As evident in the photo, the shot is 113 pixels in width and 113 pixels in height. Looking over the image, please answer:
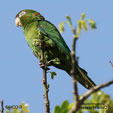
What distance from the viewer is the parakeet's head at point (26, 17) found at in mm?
6216

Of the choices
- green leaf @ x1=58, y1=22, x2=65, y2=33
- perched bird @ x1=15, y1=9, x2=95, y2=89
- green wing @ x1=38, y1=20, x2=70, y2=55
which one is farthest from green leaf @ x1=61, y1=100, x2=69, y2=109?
green wing @ x1=38, y1=20, x2=70, y2=55

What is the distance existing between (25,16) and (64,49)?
140 cm

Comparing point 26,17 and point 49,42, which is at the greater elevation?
point 26,17

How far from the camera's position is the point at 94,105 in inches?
91.4

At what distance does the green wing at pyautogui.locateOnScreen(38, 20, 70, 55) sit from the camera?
5.50 metres

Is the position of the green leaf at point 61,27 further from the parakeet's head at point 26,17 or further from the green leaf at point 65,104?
the parakeet's head at point 26,17

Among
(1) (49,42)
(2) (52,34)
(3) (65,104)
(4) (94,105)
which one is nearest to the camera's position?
(4) (94,105)

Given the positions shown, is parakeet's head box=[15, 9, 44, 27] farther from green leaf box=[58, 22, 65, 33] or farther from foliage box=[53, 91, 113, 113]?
green leaf box=[58, 22, 65, 33]

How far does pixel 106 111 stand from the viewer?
9.08 feet

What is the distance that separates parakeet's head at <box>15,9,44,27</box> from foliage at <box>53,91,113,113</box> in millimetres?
3755

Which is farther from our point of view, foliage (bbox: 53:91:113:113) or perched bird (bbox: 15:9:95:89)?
perched bird (bbox: 15:9:95:89)

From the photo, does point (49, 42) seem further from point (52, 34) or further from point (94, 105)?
point (94, 105)

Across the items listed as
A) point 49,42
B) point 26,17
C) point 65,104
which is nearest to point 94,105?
point 65,104

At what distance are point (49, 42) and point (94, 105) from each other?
10.4 ft
